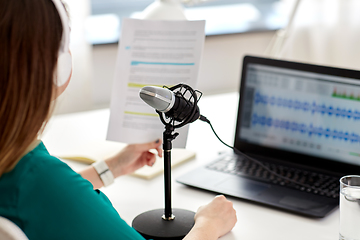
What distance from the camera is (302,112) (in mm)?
1234

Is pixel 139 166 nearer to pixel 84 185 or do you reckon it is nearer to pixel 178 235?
pixel 178 235

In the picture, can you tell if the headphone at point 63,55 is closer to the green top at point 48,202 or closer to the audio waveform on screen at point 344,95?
the green top at point 48,202

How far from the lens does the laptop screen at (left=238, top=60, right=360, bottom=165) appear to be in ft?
3.83

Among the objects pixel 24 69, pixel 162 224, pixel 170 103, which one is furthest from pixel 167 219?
pixel 24 69

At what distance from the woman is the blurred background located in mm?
821

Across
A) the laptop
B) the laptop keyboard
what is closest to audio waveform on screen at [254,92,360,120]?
the laptop

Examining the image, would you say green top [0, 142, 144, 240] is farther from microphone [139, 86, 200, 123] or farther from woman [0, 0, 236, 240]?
microphone [139, 86, 200, 123]

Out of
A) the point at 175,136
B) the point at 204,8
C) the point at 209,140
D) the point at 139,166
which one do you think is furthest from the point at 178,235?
the point at 204,8

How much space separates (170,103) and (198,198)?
332 millimetres

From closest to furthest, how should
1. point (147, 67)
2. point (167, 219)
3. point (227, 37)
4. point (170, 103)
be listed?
point (170, 103) < point (167, 219) < point (147, 67) < point (227, 37)

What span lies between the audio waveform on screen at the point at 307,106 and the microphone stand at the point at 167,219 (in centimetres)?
42

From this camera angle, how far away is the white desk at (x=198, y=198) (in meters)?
0.96

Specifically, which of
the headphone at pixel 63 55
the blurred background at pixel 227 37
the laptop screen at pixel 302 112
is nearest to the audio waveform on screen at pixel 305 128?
the laptop screen at pixel 302 112

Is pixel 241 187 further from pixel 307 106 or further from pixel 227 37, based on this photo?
pixel 227 37
